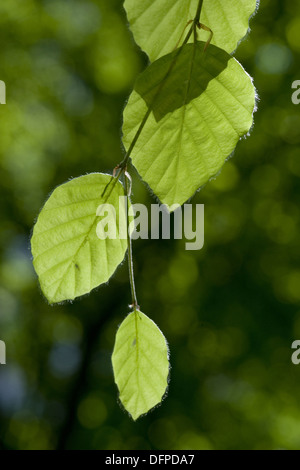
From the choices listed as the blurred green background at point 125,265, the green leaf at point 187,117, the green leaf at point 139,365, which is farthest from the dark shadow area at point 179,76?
the blurred green background at point 125,265

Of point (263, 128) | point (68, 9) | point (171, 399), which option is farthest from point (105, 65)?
point (171, 399)

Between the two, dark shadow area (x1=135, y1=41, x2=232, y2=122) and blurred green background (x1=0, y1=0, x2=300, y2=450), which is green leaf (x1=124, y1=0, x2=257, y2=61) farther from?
blurred green background (x1=0, y1=0, x2=300, y2=450)

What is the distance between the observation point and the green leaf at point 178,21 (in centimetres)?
A: 34

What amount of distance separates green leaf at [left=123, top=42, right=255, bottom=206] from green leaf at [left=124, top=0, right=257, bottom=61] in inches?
1.2

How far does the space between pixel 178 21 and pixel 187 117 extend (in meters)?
0.07

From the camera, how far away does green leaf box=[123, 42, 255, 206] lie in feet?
1.08

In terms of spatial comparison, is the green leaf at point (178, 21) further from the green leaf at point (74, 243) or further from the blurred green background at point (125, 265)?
the blurred green background at point (125, 265)

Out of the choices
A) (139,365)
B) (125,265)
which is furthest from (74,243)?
(125,265)

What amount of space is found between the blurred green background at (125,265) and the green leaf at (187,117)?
5127mm

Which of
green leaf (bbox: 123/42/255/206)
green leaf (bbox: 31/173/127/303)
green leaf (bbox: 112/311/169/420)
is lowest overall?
green leaf (bbox: 112/311/169/420)

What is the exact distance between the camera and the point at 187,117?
35 cm

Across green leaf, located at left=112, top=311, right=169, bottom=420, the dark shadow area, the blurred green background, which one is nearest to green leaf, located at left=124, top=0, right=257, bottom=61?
the dark shadow area

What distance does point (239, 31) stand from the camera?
1.18ft

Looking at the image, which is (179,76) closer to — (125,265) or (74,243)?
(74,243)
